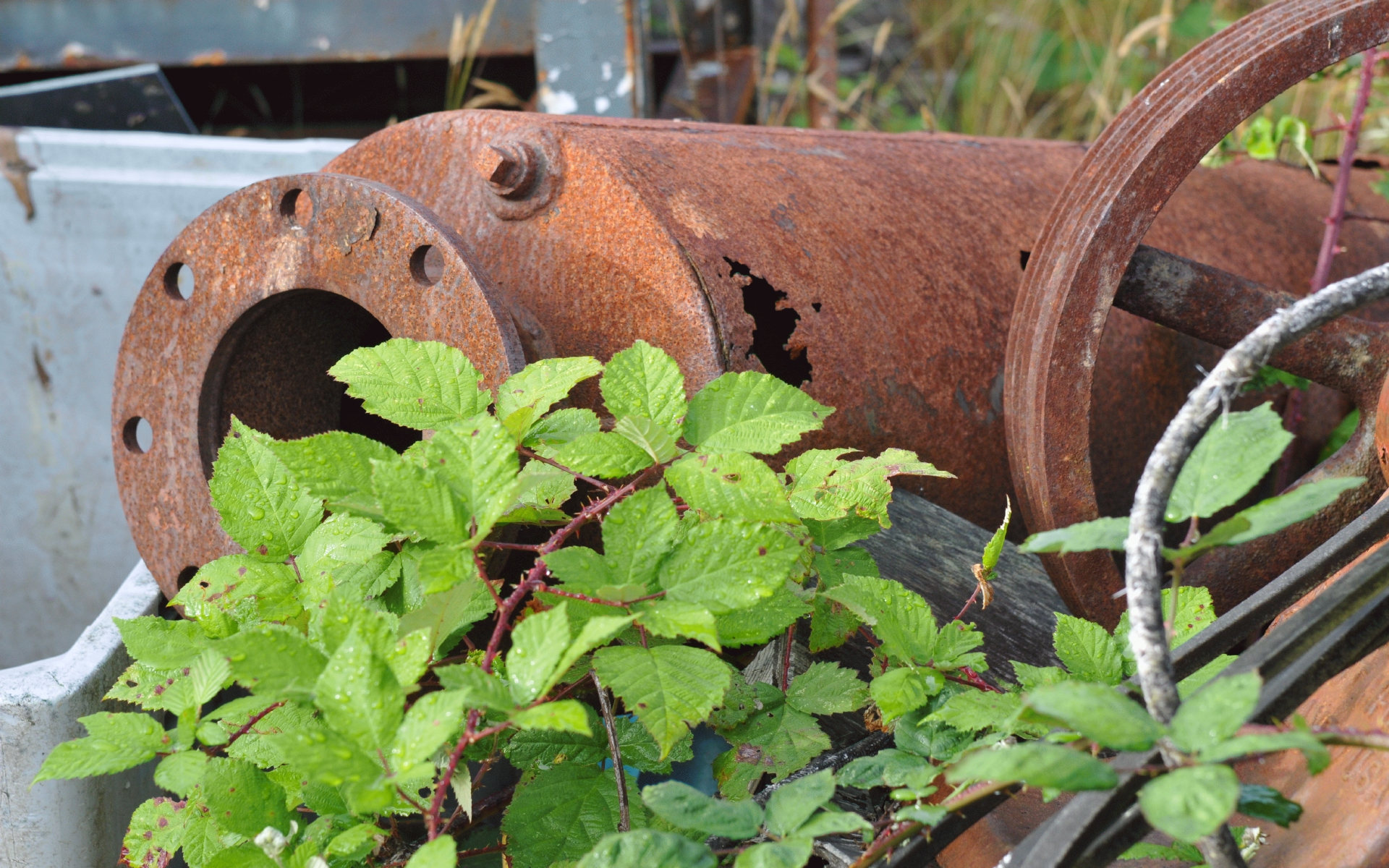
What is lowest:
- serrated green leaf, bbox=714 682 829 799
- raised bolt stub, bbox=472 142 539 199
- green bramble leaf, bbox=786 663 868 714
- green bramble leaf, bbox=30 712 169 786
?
serrated green leaf, bbox=714 682 829 799

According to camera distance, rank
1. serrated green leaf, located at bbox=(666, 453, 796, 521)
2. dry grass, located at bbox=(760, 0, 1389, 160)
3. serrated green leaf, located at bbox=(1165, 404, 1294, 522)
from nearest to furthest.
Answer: serrated green leaf, located at bbox=(1165, 404, 1294, 522), serrated green leaf, located at bbox=(666, 453, 796, 521), dry grass, located at bbox=(760, 0, 1389, 160)

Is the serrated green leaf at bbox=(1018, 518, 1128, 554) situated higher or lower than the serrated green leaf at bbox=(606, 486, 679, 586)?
higher

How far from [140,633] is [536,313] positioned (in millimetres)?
523

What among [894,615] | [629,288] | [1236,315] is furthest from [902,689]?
[1236,315]

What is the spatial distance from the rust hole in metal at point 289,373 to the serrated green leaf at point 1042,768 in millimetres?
1001

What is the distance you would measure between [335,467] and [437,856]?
39 centimetres

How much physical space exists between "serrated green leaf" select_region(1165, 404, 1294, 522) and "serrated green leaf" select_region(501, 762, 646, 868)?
21.5 inches

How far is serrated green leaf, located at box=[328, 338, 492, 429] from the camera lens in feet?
3.08

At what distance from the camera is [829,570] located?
1023 millimetres

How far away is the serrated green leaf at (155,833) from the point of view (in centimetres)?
98

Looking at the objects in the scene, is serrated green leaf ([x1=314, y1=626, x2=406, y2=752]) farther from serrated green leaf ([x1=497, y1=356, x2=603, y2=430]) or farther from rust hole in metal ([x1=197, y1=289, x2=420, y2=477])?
rust hole in metal ([x1=197, y1=289, x2=420, y2=477])

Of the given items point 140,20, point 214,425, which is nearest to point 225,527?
point 214,425

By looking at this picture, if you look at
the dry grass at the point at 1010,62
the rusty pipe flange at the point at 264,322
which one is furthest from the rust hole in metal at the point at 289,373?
the dry grass at the point at 1010,62

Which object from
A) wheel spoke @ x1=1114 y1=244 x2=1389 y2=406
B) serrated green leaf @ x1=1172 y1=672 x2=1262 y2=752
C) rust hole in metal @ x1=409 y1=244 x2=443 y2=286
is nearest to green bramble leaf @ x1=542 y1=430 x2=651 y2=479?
rust hole in metal @ x1=409 y1=244 x2=443 y2=286
